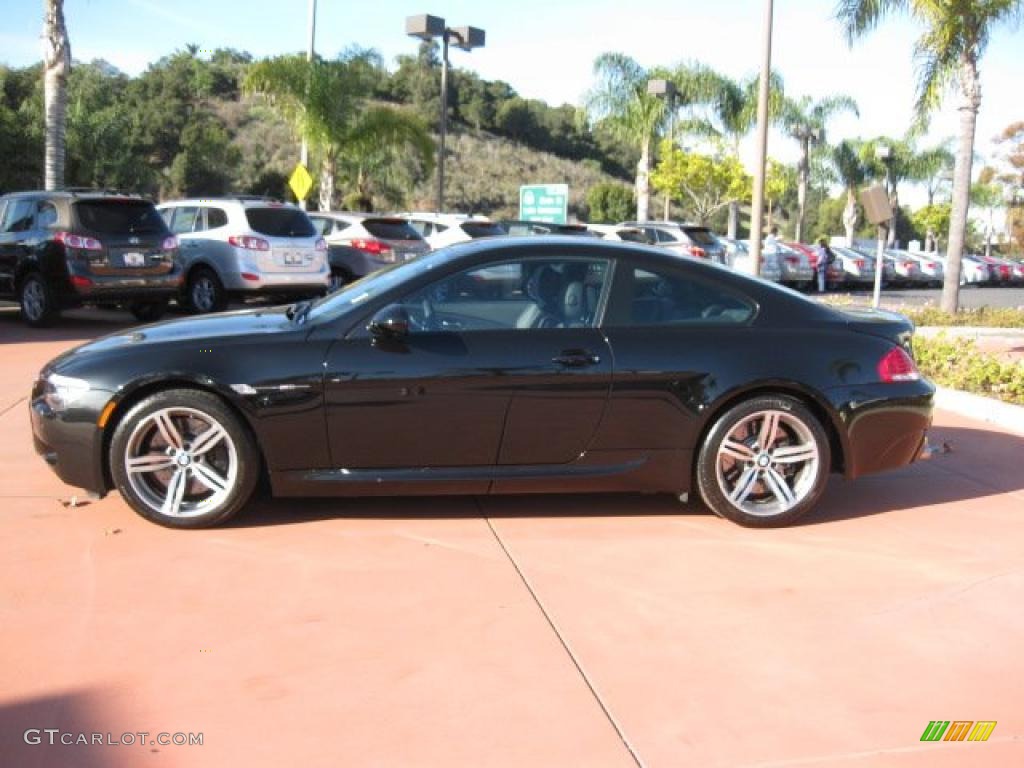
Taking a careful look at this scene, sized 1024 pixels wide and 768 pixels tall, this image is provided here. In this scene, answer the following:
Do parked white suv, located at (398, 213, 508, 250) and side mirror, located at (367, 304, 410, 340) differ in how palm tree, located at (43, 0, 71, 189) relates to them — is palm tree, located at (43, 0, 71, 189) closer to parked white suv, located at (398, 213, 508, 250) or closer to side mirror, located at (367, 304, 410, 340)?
parked white suv, located at (398, 213, 508, 250)

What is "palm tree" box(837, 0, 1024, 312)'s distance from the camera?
18.2 meters

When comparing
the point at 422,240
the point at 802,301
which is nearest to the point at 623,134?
the point at 422,240

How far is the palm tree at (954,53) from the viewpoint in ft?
59.9

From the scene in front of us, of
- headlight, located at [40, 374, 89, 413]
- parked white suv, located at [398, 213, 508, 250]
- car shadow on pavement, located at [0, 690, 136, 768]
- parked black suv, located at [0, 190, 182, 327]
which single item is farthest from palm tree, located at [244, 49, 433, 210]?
car shadow on pavement, located at [0, 690, 136, 768]

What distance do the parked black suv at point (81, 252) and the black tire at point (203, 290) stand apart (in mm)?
1520

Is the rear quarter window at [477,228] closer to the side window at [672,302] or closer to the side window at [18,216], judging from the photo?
the side window at [18,216]

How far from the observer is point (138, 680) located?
3.70m

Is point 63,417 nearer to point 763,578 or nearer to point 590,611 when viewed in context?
point 590,611

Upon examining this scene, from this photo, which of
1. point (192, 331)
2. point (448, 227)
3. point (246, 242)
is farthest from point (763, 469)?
point (448, 227)

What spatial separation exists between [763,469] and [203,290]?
1139 centimetres

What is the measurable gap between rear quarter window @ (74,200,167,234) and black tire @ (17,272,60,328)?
90 centimetres

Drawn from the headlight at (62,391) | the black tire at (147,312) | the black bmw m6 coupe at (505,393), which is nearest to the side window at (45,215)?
the black tire at (147,312)

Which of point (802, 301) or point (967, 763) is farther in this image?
point (802, 301)

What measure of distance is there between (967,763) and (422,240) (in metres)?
15.5
